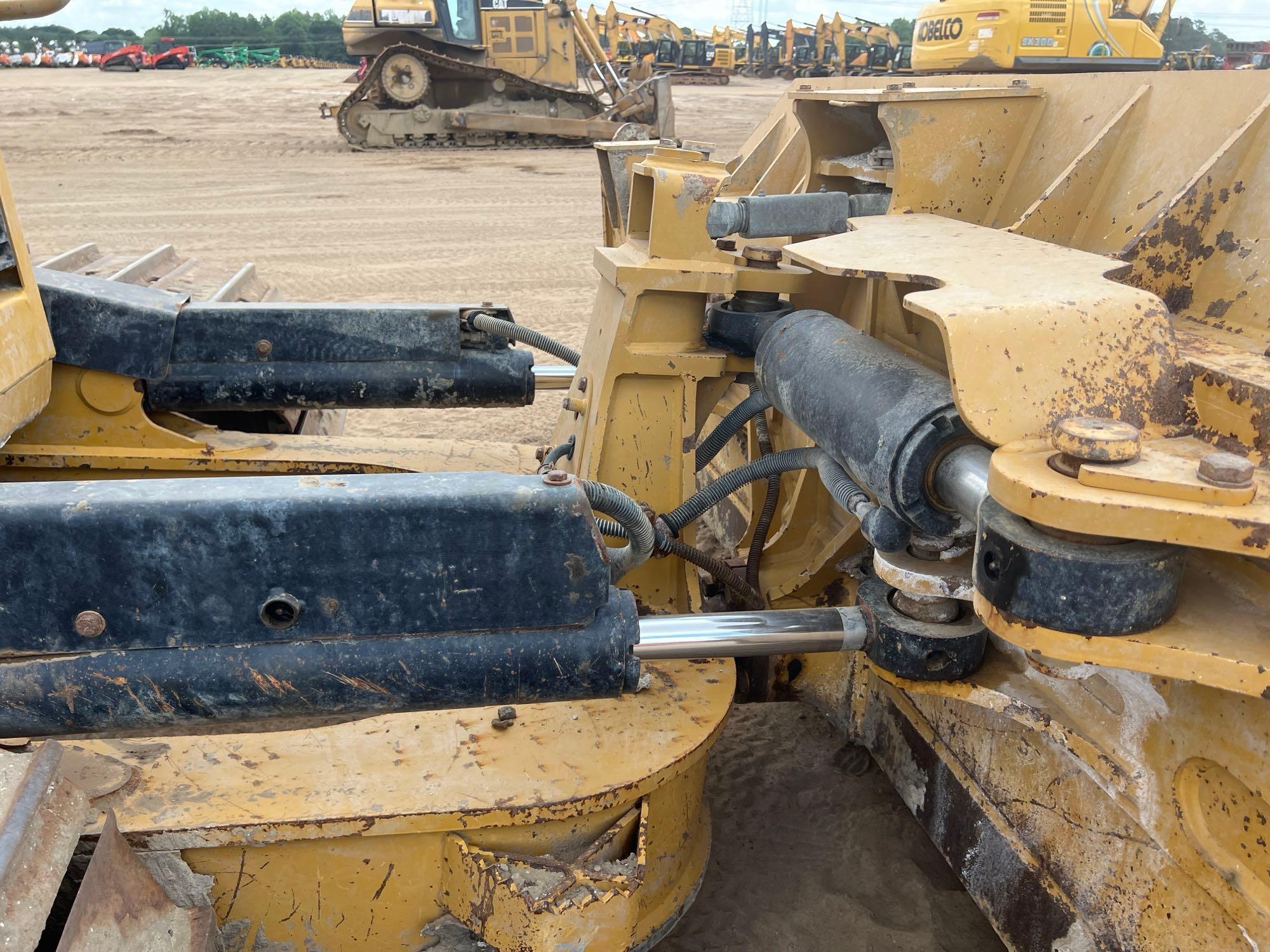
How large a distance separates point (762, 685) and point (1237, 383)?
1.32 m

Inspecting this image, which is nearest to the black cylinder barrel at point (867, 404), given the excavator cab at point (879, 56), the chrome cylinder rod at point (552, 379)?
the chrome cylinder rod at point (552, 379)

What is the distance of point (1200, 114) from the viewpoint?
2115 millimetres

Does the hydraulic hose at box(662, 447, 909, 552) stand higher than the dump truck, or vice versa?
the dump truck

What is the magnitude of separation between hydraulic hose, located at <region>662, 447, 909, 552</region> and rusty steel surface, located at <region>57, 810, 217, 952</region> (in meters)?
1.16

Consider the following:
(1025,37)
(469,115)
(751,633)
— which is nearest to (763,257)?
(751,633)

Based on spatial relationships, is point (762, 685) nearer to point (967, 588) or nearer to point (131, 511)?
point (967, 588)

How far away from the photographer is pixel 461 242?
31.6ft

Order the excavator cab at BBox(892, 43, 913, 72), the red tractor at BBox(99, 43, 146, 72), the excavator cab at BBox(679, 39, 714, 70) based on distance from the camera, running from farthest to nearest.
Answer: the red tractor at BBox(99, 43, 146, 72)
the excavator cab at BBox(679, 39, 714, 70)
the excavator cab at BBox(892, 43, 913, 72)

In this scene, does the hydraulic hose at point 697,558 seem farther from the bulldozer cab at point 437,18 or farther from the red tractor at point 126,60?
the red tractor at point 126,60

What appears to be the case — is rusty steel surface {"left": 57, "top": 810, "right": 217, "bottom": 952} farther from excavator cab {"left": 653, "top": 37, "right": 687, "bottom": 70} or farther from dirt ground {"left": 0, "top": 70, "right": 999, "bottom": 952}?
excavator cab {"left": 653, "top": 37, "right": 687, "bottom": 70}

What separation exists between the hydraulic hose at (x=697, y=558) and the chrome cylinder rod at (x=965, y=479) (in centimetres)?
69

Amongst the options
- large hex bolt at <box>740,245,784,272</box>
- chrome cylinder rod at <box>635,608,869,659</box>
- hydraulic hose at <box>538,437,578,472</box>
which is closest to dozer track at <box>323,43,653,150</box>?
hydraulic hose at <box>538,437,578,472</box>

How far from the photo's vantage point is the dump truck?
5.02 m

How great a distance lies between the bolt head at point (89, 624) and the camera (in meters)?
1.39
